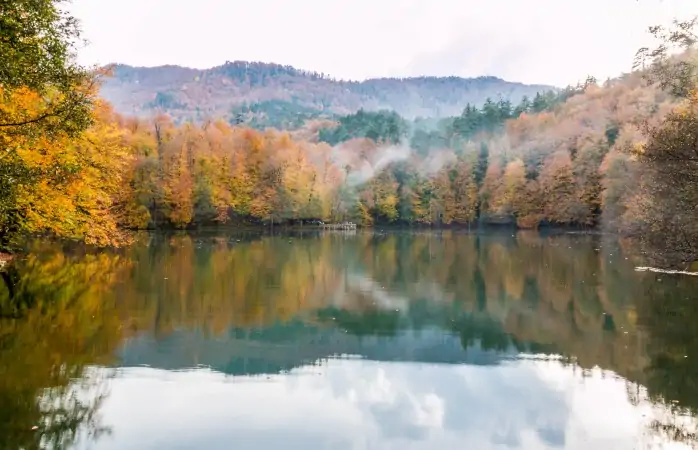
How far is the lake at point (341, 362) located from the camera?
11508 millimetres

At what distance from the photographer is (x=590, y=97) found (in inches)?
4370

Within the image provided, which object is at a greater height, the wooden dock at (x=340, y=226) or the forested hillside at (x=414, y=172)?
the forested hillside at (x=414, y=172)

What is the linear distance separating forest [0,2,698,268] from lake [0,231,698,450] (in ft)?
12.6

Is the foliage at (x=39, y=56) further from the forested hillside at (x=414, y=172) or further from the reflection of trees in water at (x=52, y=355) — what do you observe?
the forested hillside at (x=414, y=172)

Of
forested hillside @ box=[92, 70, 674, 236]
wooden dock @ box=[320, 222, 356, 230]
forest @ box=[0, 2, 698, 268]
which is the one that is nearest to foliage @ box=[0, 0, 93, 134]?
forest @ box=[0, 2, 698, 268]

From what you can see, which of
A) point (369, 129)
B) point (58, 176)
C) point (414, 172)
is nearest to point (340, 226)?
point (414, 172)

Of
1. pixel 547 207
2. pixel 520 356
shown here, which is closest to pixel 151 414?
pixel 520 356

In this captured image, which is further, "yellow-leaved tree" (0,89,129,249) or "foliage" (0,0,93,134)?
"yellow-leaved tree" (0,89,129,249)

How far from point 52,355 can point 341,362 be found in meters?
6.89

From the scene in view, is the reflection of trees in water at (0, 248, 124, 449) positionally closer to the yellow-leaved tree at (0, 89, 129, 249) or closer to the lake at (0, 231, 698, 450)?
the lake at (0, 231, 698, 450)

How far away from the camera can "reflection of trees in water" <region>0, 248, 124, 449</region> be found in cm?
1095

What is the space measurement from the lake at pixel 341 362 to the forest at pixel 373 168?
384 centimetres

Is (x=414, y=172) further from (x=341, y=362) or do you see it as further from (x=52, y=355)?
(x=52, y=355)

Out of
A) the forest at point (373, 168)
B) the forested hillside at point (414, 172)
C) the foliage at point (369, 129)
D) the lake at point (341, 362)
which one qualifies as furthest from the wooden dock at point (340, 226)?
the lake at point (341, 362)
